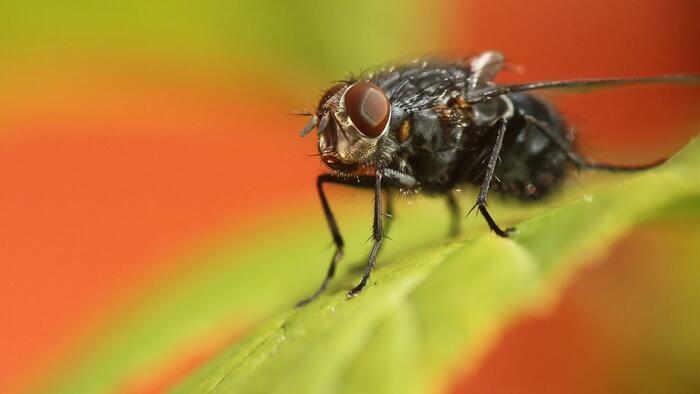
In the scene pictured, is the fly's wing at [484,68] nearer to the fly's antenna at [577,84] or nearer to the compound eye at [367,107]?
the fly's antenna at [577,84]

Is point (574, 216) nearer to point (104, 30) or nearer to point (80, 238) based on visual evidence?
point (80, 238)

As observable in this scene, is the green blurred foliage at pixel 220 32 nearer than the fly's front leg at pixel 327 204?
No

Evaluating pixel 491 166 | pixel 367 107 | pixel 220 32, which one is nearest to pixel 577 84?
pixel 491 166

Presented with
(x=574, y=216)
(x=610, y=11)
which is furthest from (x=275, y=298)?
(x=610, y=11)

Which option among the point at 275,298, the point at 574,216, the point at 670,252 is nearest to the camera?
the point at 574,216

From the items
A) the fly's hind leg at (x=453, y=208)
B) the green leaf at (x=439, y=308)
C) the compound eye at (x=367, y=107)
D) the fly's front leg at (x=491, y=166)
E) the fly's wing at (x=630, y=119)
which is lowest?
the fly's wing at (x=630, y=119)

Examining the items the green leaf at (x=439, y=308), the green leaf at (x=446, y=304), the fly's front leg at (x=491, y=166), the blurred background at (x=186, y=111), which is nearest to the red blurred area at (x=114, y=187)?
the blurred background at (x=186, y=111)
